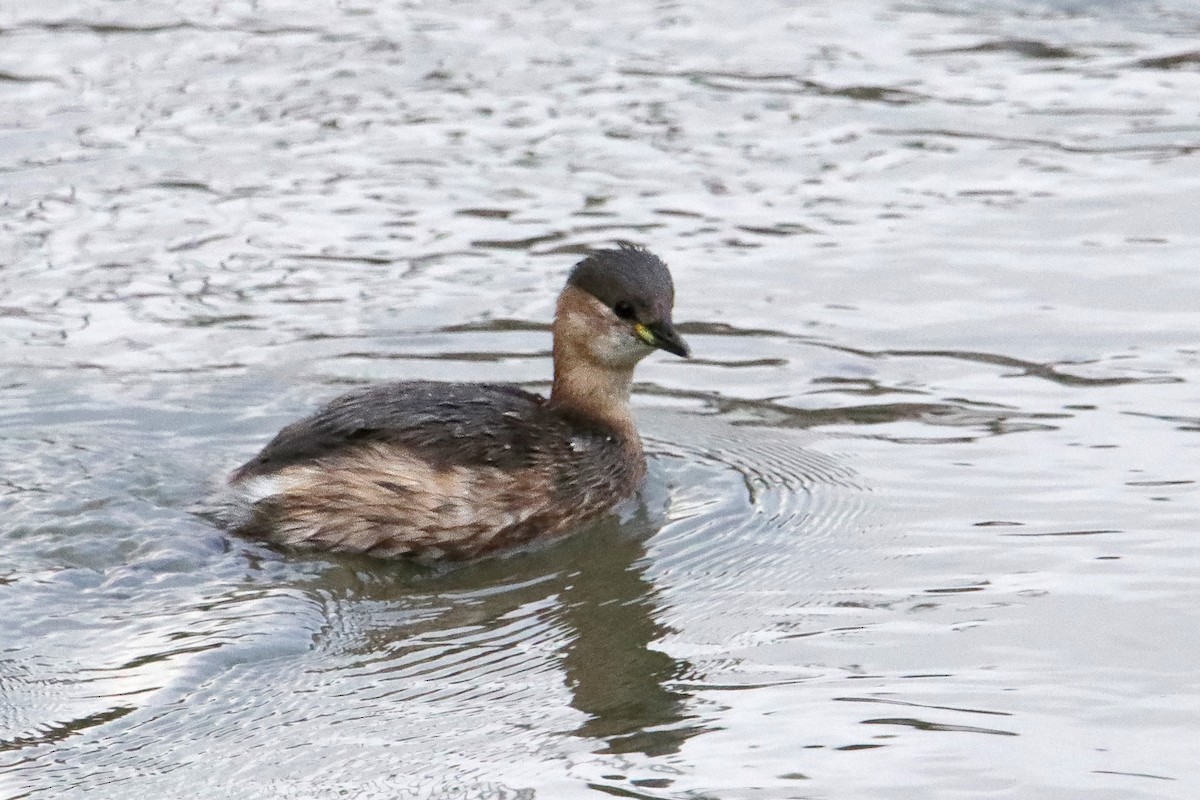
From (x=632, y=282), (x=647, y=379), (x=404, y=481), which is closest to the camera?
(x=404, y=481)

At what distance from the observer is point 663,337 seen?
679 centimetres

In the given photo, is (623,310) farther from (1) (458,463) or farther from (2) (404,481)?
(2) (404,481)

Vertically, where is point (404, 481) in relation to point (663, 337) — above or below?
below

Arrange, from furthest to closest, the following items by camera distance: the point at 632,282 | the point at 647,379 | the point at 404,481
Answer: the point at 647,379 → the point at 632,282 → the point at 404,481

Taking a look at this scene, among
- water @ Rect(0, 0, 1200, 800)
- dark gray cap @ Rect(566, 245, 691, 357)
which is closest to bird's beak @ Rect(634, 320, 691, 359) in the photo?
dark gray cap @ Rect(566, 245, 691, 357)

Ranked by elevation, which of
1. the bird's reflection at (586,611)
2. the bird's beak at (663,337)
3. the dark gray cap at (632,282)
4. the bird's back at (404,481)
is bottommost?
the bird's reflection at (586,611)

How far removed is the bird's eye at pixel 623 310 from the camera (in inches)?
269

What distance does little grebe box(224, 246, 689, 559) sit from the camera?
251 inches

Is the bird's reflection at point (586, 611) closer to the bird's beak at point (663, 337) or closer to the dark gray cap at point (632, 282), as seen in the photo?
the bird's beak at point (663, 337)

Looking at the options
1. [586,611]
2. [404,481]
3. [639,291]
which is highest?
[639,291]

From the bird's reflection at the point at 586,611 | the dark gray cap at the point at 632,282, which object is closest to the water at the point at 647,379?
the bird's reflection at the point at 586,611

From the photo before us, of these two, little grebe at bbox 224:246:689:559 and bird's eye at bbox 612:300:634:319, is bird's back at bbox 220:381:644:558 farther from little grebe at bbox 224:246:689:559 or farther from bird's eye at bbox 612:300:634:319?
bird's eye at bbox 612:300:634:319

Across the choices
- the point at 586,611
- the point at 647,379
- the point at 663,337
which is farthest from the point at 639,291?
the point at 586,611

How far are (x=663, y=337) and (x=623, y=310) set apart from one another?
0.61 feet
